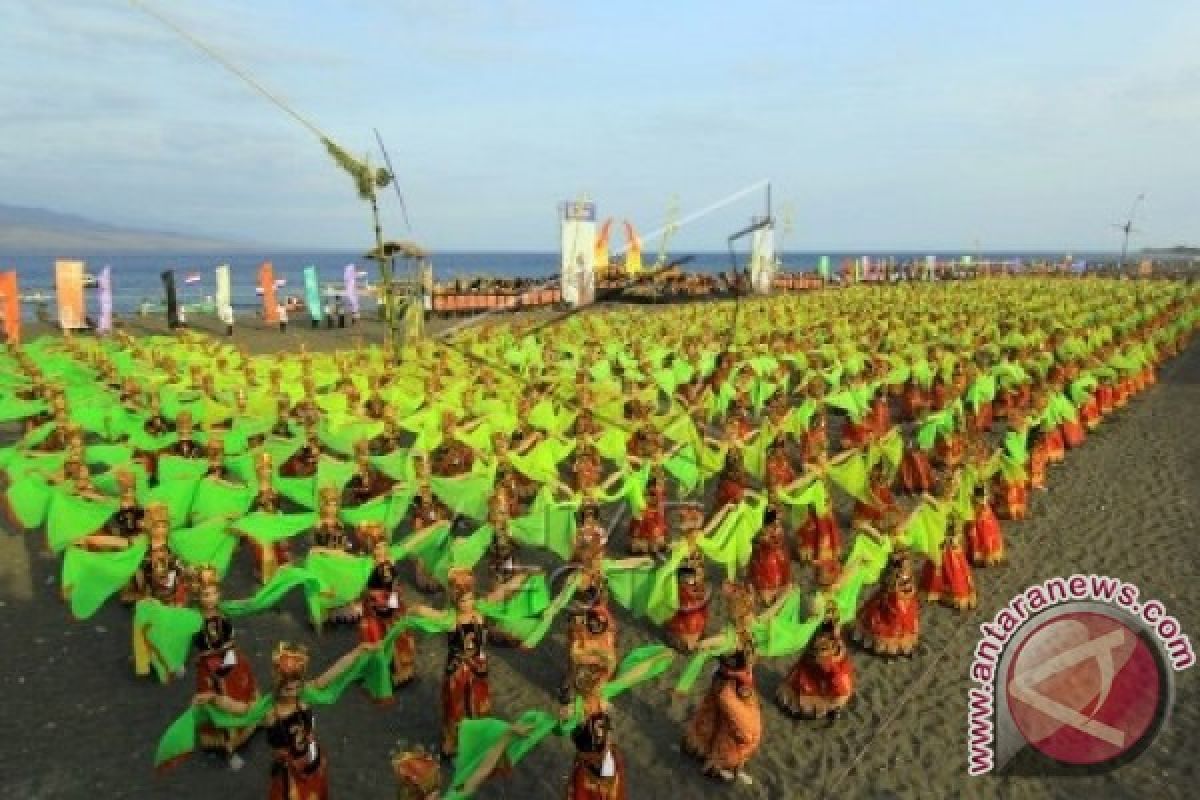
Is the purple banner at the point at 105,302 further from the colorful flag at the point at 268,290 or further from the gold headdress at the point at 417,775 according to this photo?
the gold headdress at the point at 417,775

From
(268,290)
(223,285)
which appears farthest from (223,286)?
(268,290)

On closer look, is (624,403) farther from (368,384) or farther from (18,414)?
(18,414)

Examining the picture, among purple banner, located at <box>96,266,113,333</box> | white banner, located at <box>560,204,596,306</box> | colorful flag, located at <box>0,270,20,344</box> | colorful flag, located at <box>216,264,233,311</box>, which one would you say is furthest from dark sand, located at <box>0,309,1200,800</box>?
white banner, located at <box>560,204,596,306</box>

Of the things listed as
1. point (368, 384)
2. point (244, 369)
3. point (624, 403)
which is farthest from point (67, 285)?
point (624, 403)

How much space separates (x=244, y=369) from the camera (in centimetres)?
1895

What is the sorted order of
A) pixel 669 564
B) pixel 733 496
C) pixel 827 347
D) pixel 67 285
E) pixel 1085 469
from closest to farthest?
pixel 669 564
pixel 733 496
pixel 1085 469
pixel 827 347
pixel 67 285

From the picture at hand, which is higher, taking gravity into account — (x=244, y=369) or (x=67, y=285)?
(x=67, y=285)

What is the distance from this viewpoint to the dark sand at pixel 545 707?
777cm

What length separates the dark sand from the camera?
25.5 feet

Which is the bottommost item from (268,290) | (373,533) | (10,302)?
(373,533)

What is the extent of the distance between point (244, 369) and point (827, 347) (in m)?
15.3

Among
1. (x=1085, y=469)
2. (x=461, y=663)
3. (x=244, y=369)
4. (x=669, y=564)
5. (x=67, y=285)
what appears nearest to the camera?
(x=461, y=663)

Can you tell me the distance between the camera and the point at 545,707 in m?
9.12

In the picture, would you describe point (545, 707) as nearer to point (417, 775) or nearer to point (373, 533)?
point (373, 533)
